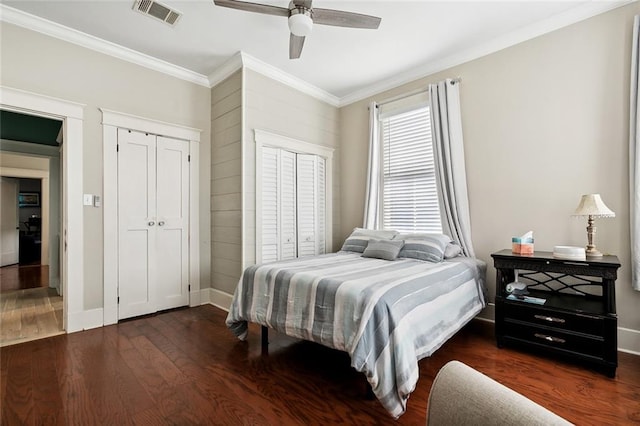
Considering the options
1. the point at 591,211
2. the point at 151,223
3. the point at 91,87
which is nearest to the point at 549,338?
the point at 591,211

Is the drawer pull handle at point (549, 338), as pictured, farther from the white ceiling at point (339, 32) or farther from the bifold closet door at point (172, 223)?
the bifold closet door at point (172, 223)

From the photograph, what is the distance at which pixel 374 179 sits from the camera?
14.0ft

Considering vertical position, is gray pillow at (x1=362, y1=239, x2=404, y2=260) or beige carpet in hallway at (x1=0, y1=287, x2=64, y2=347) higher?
gray pillow at (x1=362, y1=239, x2=404, y2=260)

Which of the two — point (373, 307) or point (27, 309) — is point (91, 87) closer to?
point (27, 309)

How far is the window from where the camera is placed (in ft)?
12.5

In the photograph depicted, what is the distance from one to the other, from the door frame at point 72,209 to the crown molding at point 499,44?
11.4 feet

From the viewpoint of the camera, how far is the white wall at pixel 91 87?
2.80 metres

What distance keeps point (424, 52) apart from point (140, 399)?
407cm

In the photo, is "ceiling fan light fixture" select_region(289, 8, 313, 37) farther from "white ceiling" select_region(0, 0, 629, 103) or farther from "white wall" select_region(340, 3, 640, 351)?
"white wall" select_region(340, 3, 640, 351)

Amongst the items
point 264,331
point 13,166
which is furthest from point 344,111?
point 13,166

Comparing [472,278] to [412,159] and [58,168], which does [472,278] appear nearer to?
[412,159]

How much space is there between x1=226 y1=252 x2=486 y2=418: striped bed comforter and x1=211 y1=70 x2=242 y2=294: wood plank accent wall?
1111 millimetres

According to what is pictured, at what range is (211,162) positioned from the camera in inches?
161

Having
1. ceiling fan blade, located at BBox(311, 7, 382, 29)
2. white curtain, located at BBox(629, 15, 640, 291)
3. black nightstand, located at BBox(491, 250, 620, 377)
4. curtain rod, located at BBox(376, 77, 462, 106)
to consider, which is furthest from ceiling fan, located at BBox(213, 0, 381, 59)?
black nightstand, located at BBox(491, 250, 620, 377)
